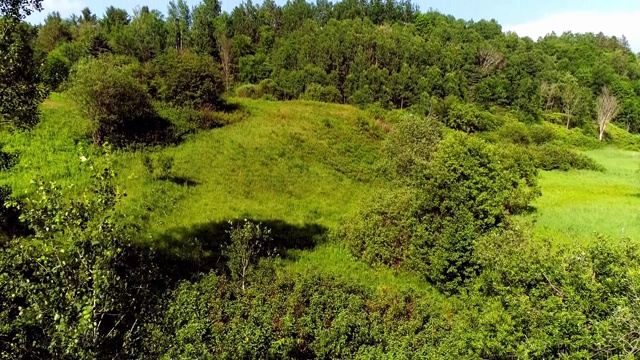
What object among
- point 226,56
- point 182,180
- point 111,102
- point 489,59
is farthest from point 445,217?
point 489,59

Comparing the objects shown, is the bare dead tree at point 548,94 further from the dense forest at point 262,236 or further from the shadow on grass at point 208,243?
the shadow on grass at point 208,243

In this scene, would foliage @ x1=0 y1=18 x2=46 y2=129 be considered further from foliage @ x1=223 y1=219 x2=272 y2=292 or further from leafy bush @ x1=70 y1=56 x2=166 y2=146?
leafy bush @ x1=70 y1=56 x2=166 y2=146

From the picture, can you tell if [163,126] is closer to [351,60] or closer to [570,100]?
[351,60]

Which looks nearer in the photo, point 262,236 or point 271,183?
point 262,236

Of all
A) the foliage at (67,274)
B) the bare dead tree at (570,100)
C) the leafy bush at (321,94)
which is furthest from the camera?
the bare dead tree at (570,100)

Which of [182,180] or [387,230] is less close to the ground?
[182,180]

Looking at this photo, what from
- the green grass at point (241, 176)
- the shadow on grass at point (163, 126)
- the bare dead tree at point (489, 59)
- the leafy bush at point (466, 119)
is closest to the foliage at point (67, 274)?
the green grass at point (241, 176)

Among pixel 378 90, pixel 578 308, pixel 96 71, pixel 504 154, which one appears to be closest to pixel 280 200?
pixel 96 71
